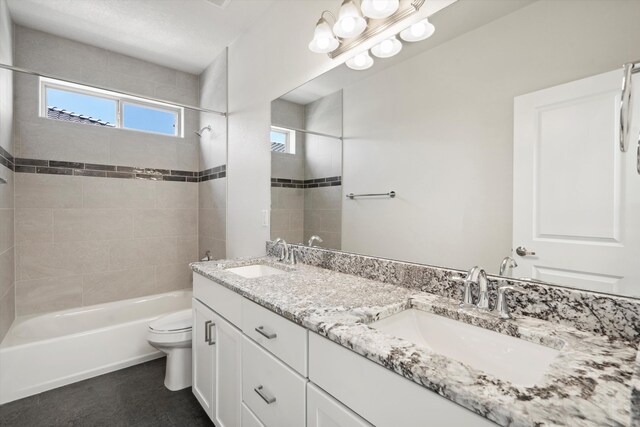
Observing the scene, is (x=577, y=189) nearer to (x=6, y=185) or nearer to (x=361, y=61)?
(x=361, y=61)

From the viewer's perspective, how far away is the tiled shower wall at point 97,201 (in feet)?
7.97

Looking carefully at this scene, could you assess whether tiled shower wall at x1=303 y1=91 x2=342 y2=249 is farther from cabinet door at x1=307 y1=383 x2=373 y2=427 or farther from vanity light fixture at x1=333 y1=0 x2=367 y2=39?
cabinet door at x1=307 y1=383 x2=373 y2=427

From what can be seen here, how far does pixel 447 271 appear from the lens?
1.12 m

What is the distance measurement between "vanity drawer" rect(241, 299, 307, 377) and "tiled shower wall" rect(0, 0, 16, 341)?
1998mm

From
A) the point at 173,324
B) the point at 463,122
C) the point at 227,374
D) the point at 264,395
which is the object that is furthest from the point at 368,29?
the point at 173,324

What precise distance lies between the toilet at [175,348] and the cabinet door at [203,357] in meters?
0.29

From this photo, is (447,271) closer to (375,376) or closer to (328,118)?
(375,376)

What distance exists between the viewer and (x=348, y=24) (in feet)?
4.71

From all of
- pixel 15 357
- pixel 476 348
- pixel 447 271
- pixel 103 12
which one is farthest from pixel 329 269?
pixel 103 12

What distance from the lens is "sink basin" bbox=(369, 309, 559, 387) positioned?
0.73m

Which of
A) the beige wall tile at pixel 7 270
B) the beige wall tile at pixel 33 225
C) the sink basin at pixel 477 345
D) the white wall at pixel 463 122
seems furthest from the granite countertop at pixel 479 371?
the beige wall tile at pixel 33 225

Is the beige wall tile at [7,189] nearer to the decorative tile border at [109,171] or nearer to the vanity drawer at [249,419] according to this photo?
the decorative tile border at [109,171]

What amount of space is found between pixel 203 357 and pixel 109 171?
2114 millimetres

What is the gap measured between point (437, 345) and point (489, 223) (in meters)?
0.46
